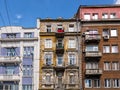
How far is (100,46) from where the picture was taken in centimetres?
6931

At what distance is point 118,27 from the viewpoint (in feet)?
230

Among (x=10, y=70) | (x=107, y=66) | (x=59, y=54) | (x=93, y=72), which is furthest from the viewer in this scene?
(x=59, y=54)

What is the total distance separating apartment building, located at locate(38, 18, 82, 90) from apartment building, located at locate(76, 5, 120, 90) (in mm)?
1352

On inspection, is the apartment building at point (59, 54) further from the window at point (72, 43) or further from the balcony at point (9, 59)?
the balcony at point (9, 59)

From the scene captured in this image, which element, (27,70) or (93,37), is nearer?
(27,70)

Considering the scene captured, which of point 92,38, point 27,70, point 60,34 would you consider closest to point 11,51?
point 27,70

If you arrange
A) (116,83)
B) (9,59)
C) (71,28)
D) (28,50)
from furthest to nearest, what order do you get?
(71,28), (28,50), (9,59), (116,83)

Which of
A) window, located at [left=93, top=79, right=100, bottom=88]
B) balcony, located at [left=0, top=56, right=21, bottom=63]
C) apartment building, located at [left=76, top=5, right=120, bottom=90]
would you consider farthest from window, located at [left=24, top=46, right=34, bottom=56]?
window, located at [left=93, top=79, right=100, bottom=88]

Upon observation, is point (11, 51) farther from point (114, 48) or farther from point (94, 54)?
point (114, 48)

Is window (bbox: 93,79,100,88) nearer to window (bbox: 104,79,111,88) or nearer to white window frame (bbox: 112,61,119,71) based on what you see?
window (bbox: 104,79,111,88)

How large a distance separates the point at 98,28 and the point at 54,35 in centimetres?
747

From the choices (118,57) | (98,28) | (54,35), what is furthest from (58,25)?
(118,57)

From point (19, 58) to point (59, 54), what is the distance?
664cm

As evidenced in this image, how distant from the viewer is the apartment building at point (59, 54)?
6812 cm
